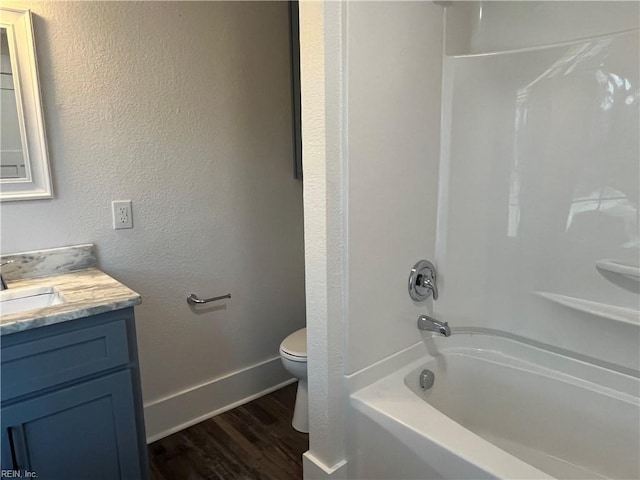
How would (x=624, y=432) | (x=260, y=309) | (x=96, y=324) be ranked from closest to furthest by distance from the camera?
(x=96, y=324) < (x=624, y=432) < (x=260, y=309)

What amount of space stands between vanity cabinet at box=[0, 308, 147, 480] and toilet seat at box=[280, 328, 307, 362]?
715 millimetres

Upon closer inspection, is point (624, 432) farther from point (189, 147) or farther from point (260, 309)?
point (189, 147)

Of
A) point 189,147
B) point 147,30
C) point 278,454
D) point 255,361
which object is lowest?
point 278,454

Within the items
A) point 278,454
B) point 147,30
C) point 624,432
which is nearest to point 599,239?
point 624,432

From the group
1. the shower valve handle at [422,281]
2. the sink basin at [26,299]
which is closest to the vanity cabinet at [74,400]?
the sink basin at [26,299]

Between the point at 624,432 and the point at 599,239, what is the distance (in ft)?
2.23

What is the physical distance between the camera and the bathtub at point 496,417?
4.40 feet

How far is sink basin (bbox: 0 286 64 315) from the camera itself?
4.89ft

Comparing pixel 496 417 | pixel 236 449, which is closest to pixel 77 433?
pixel 236 449

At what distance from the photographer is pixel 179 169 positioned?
6.62 ft

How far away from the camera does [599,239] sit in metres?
1.62

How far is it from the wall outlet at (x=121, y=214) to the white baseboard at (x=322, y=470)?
1186mm

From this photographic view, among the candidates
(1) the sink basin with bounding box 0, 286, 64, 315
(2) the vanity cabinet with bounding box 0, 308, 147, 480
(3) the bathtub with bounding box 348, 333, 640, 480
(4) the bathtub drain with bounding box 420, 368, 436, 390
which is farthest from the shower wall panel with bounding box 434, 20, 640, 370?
(1) the sink basin with bounding box 0, 286, 64, 315

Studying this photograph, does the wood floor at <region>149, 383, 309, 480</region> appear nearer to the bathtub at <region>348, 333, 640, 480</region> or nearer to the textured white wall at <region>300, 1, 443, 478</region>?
the textured white wall at <region>300, 1, 443, 478</region>
